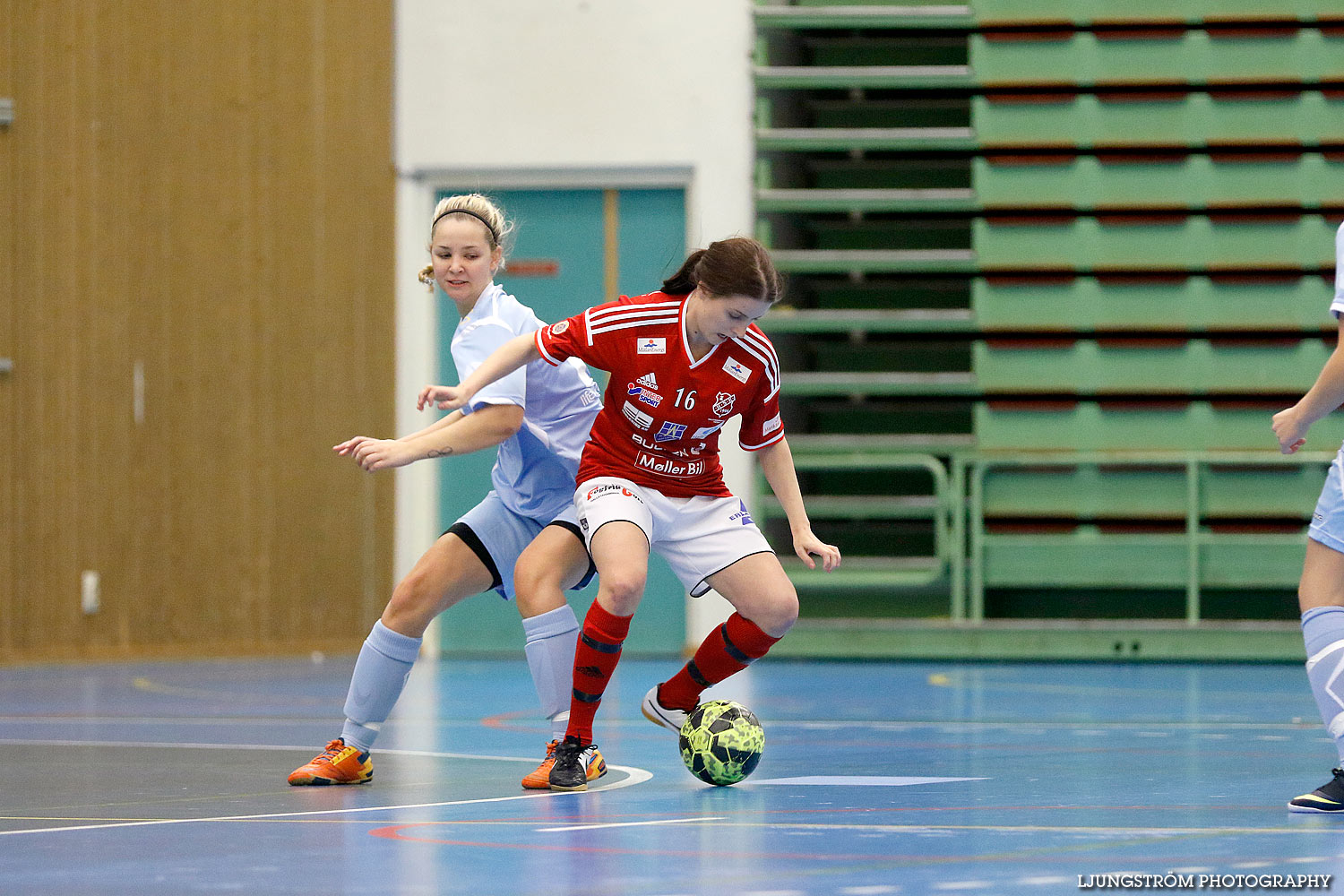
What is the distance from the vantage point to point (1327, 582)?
432 centimetres

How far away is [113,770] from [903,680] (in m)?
4.87

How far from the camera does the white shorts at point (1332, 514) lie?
4.24 m

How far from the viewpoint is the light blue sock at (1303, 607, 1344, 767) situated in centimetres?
424

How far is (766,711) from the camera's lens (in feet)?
25.0

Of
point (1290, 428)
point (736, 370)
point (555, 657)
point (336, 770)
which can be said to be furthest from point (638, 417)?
point (1290, 428)

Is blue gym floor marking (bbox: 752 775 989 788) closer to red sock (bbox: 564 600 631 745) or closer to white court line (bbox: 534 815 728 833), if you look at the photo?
red sock (bbox: 564 600 631 745)

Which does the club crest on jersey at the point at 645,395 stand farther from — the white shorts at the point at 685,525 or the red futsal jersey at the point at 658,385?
the white shorts at the point at 685,525

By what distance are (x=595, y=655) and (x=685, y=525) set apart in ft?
1.63

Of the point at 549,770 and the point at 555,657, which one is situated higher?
the point at 555,657

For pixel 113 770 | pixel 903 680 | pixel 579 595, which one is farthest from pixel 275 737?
pixel 579 595

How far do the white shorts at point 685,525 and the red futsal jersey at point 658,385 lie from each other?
5cm

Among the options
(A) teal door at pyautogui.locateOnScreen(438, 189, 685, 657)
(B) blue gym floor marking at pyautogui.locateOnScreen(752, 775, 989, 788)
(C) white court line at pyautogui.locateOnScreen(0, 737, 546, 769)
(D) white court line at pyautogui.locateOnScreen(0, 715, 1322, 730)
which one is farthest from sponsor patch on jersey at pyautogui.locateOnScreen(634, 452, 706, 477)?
(A) teal door at pyautogui.locateOnScreen(438, 189, 685, 657)

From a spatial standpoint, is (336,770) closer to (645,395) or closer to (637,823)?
(637,823)

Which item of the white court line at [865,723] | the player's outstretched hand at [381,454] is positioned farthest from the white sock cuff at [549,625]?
the white court line at [865,723]
